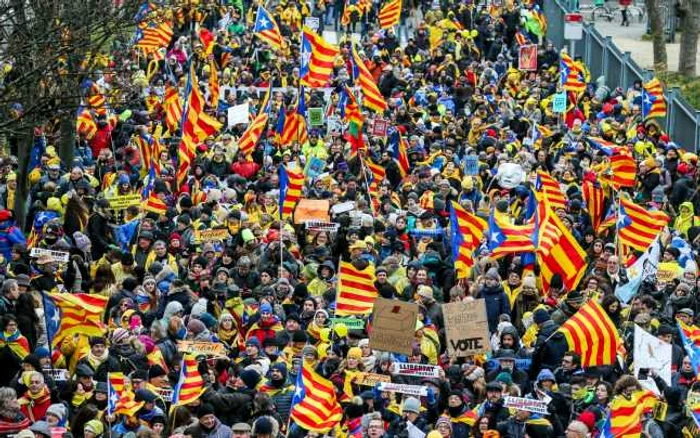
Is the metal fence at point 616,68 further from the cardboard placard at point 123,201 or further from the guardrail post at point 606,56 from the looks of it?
the cardboard placard at point 123,201

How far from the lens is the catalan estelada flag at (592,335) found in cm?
1838

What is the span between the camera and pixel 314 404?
56.3 feet

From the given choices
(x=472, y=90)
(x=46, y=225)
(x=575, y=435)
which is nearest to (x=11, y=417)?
(x=575, y=435)

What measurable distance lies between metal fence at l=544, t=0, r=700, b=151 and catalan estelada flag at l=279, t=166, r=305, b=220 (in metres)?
10.1

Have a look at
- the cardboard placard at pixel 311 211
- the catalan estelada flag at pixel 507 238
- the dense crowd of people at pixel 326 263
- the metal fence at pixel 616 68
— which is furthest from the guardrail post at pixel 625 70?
the catalan estelada flag at pixel 507 238

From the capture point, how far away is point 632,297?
67.2 ft

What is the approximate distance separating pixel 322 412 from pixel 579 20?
75.8 feet

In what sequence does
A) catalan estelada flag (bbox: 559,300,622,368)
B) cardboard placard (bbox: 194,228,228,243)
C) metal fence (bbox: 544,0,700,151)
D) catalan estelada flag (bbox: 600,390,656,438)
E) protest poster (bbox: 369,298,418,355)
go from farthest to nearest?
metal fence (bbox: 544,0,700,151) → cardboard placard (bbox: 194,228,228,243) → catalan estelada flag (bbox: 559,300,622,368) → protest poster (bbox: 369,298,418,355) → catalan estelada flag (bbox: 600,390,656,438)

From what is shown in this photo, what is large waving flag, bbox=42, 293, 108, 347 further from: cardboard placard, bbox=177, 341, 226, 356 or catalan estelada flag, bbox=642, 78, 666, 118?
catalan estelada flag, bbox=642, 78, 666, 118

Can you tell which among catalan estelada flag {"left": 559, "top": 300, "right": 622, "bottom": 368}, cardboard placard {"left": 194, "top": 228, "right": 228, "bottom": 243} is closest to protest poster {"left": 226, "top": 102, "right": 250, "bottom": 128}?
cardboard placard {"left": 194, "top": 228, "right": 228, "bottom": 243}

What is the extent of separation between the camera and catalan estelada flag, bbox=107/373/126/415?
1662 centimetres

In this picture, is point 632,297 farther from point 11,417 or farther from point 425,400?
point 11,417

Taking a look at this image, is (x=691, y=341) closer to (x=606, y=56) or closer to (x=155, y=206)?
(x=155, y=206)

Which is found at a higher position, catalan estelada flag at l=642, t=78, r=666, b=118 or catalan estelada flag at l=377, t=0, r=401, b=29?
catalan estelada flag at l=377, t=0, r=401, b=29
